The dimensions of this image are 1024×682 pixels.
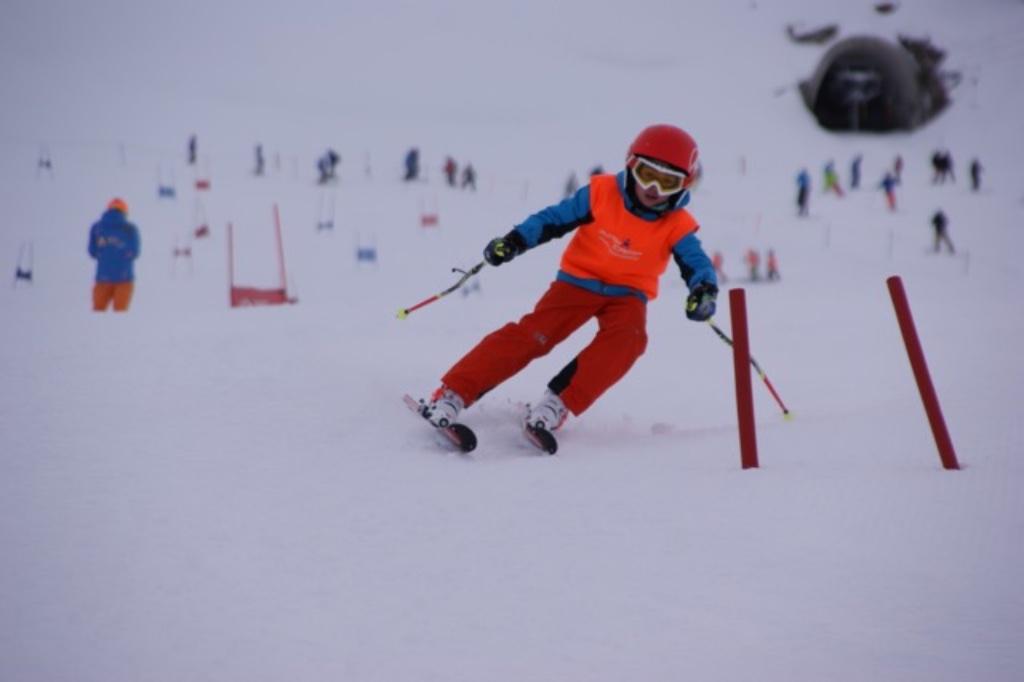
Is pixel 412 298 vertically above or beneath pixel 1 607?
above

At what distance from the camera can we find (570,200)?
11.9ft

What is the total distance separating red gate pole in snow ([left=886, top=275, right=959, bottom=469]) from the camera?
114 inches

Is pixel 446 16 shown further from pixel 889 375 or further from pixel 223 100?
pixel 889 375

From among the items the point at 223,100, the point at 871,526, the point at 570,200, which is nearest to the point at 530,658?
the point at 871,526

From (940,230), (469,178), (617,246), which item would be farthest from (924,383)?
(469,178)

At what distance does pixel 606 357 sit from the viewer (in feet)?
11.7

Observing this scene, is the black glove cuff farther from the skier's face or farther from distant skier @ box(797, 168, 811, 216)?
distant skier @ box(797, 168, 811, 216)

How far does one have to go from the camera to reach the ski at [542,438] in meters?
3.34

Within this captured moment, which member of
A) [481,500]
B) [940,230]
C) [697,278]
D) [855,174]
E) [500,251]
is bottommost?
[481,500]

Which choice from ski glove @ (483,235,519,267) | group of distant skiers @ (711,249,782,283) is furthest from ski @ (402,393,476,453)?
group of distant skiers @ (711,249,782,283)

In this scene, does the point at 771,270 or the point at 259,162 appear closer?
the point at 771,270

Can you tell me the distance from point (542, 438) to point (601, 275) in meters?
0.87

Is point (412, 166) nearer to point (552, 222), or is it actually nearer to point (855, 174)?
point (855, 174)

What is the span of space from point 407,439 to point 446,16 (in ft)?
95.9
